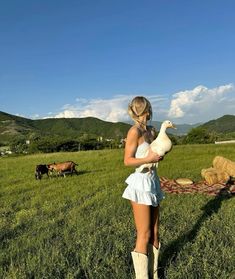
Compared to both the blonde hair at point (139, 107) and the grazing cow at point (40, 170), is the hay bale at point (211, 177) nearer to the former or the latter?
the grazing cow at point (40, 170)

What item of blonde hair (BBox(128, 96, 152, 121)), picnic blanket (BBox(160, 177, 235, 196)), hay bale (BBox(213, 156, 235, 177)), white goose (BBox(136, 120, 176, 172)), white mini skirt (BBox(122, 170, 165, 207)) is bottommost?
picnic blanket (BBox(160, 177, 235, 196))

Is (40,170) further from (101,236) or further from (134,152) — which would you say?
(134,152)

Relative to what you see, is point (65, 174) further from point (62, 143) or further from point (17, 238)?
point (62, 143)

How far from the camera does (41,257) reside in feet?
24.0

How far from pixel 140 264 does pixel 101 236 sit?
8.98 feet

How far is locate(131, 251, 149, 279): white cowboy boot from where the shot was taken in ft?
19.2

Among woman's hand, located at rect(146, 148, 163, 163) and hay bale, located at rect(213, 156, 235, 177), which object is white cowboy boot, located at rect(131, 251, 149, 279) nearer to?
woman's hand, located at rect(146, 148, 163, 163)

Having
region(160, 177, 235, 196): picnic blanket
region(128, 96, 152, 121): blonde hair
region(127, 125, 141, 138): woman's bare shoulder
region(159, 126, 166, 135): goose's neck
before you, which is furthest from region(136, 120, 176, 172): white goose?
region(160, 177, 235, 196): picnic blanket

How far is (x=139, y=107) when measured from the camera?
5711mm

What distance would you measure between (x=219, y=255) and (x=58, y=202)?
7408 millimetres

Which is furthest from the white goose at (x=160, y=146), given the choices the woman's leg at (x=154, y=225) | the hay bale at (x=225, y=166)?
the hay bale at (x=225, y=166)

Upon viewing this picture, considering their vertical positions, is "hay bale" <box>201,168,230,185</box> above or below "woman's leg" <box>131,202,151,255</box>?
below

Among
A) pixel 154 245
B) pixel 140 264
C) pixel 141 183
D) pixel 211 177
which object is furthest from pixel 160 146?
pixel 211 177

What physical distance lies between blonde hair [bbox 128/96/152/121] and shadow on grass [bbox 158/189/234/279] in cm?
267
